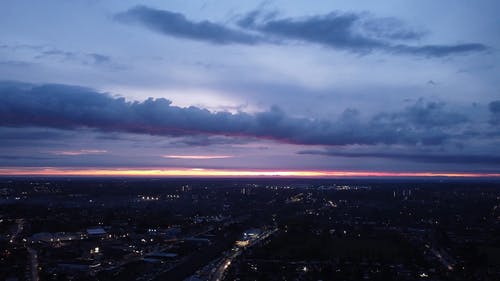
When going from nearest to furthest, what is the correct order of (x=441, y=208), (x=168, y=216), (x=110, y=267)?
(x=110, y=267), (x=168, y=216), (x=441, y=208)

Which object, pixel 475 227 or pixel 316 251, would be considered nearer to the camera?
pixel 316 251

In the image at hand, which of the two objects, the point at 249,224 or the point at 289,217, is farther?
the point at 289,217

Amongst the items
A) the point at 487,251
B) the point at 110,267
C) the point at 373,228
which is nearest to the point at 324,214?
the point at 373,228

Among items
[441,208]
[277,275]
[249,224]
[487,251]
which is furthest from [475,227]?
[277,275]

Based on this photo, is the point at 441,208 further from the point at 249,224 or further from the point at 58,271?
the point at 58,271

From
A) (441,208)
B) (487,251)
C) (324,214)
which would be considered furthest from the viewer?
(441,208)

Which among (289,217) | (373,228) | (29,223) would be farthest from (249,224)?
(29,223)

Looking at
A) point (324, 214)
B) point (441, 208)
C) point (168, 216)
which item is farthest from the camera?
point (441, 208)

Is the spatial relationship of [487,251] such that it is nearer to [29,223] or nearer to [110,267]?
[110,267]

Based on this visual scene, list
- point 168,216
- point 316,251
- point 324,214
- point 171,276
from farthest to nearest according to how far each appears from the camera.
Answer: point 324,214 < point 168,216 < point 316,251 < point 171,276
